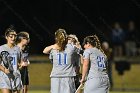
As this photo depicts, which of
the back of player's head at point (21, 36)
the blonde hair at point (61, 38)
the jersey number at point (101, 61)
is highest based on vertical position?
the back of player's head at point (21, 36)

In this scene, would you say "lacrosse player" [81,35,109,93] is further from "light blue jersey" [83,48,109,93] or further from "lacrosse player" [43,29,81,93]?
"lacrosse player" [43,29,81,93]

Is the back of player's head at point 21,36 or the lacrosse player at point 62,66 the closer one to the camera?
the lacrosse player at point 62,66

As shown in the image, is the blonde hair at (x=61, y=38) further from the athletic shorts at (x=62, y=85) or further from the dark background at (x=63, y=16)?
the dark background at (x=63, y=16)

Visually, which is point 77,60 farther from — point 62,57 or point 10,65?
point 10,65

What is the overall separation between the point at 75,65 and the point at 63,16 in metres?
16.1

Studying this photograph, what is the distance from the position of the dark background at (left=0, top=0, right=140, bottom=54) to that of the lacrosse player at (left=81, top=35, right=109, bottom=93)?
1574cm

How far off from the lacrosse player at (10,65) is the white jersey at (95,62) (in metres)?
1.64

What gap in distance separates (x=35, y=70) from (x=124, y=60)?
3459 millimetres

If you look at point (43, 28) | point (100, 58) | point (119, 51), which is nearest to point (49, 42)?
point (43, 28)

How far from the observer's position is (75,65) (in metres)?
14.7

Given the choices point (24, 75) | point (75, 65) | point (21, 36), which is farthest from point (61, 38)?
point (24, 75)

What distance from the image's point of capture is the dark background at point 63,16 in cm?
3027

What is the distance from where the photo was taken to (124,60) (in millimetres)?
27297

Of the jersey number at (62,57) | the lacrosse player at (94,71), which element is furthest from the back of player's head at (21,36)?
the lacrosse player at (94,71)
